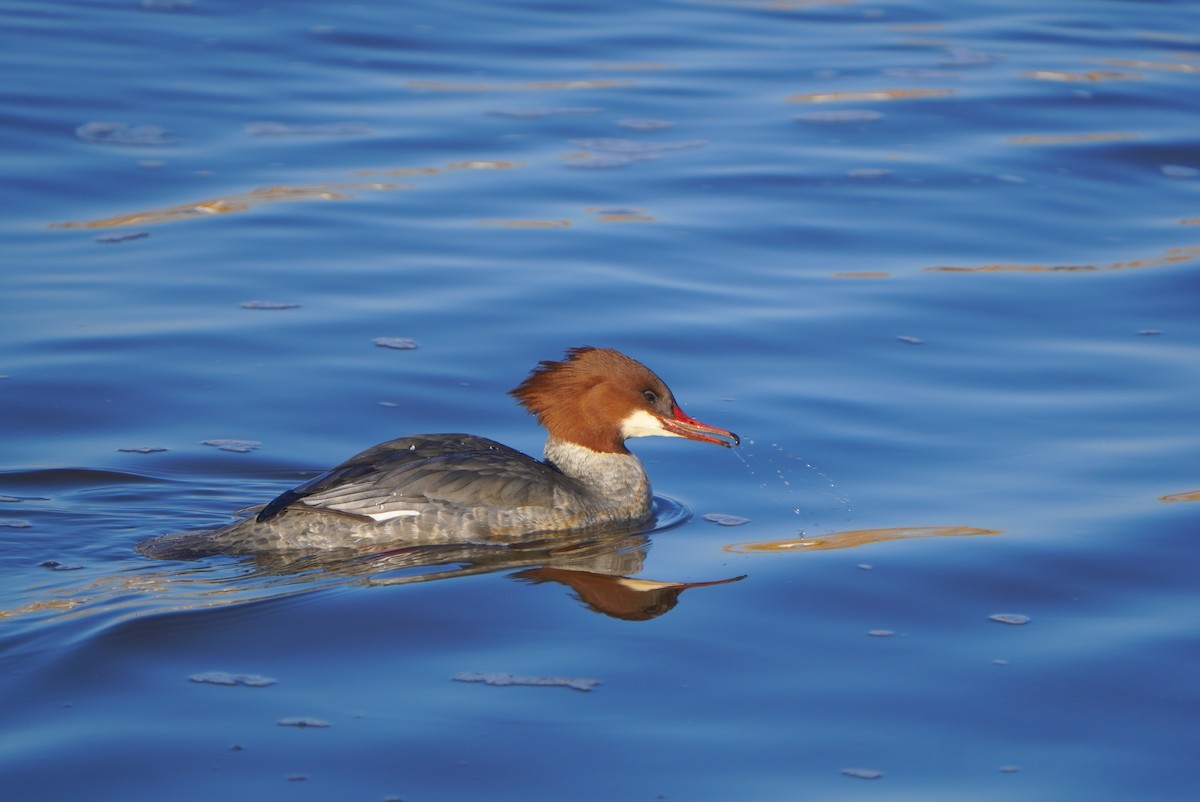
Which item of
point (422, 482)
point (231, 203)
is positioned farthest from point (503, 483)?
point (231, 203)

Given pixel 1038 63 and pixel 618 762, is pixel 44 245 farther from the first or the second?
pixel 1038 63

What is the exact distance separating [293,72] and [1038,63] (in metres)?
7.63

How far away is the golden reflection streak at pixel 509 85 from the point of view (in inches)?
616

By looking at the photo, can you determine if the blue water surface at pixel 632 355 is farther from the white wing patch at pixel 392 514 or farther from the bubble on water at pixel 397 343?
the white wing patch at pixel 392 514

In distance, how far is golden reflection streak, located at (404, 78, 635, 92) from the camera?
15.7 metres

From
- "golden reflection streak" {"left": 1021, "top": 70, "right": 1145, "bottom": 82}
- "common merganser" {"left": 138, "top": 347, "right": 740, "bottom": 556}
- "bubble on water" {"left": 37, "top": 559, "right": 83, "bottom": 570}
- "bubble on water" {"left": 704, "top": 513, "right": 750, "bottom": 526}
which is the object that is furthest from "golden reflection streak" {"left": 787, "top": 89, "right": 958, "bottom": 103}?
"bubble on water" {"left": 37, "top": 559, "right": 83, "bottom": 570}

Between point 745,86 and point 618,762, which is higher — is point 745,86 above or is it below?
above

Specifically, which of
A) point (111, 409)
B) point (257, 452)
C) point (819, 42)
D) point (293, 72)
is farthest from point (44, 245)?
point (819, 42)

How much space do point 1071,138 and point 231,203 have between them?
739 cm

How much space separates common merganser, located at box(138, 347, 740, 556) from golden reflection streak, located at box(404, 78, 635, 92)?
8.29m

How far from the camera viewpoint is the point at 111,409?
846cm

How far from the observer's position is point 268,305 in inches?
398

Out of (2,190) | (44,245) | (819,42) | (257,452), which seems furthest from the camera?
(819,42)

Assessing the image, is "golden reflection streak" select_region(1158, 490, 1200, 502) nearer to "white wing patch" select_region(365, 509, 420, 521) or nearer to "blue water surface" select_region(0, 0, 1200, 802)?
"blue water surface" select_region(0, 0, 1200, 802)
